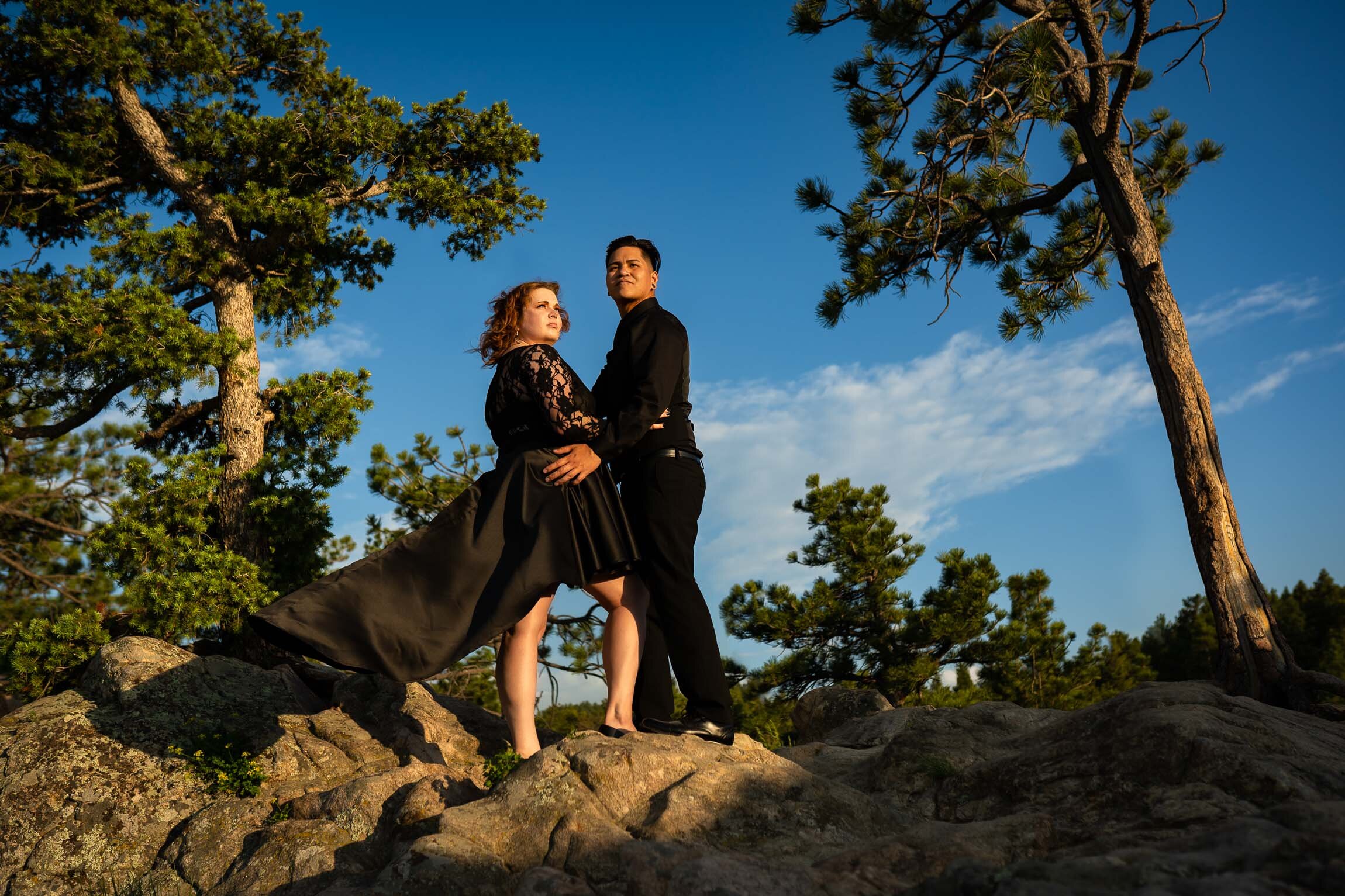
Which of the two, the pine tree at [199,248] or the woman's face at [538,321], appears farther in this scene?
the pine tree at [199,248]

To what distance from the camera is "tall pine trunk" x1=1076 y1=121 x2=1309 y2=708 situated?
19.8 feet

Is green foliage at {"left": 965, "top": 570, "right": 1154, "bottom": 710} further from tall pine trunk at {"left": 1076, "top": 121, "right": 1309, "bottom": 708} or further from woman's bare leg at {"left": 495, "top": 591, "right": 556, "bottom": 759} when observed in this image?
woman's bare leg at {"left": 495, "top": 591, "right": 556, "bottom": 759}

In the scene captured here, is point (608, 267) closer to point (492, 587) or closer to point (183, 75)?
point (492, 587)

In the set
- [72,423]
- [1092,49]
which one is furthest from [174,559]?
[1092,49]

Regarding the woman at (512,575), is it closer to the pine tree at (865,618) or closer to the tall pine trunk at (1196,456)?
the tall pine trunk at (1196,456)

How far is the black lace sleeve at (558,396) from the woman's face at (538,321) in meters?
0.20

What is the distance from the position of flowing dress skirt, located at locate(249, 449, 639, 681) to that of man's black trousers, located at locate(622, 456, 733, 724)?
12 centimetres

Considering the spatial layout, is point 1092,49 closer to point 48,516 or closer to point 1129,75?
point 1129,75

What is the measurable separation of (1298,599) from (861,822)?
2880cm

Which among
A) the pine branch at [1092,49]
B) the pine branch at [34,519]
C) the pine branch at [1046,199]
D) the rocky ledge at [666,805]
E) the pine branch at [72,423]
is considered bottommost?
the rocky ledge at [666,805]

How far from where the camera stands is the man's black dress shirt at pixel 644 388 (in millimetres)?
4004

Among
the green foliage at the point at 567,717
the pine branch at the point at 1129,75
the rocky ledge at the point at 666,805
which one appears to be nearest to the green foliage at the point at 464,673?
the green foliage at the point at 567,717

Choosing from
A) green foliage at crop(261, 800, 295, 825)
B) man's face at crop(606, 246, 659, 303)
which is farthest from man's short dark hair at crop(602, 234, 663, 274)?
green foliage at crop(261, 800, 295, 825)

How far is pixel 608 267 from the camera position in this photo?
4445 millimetres
